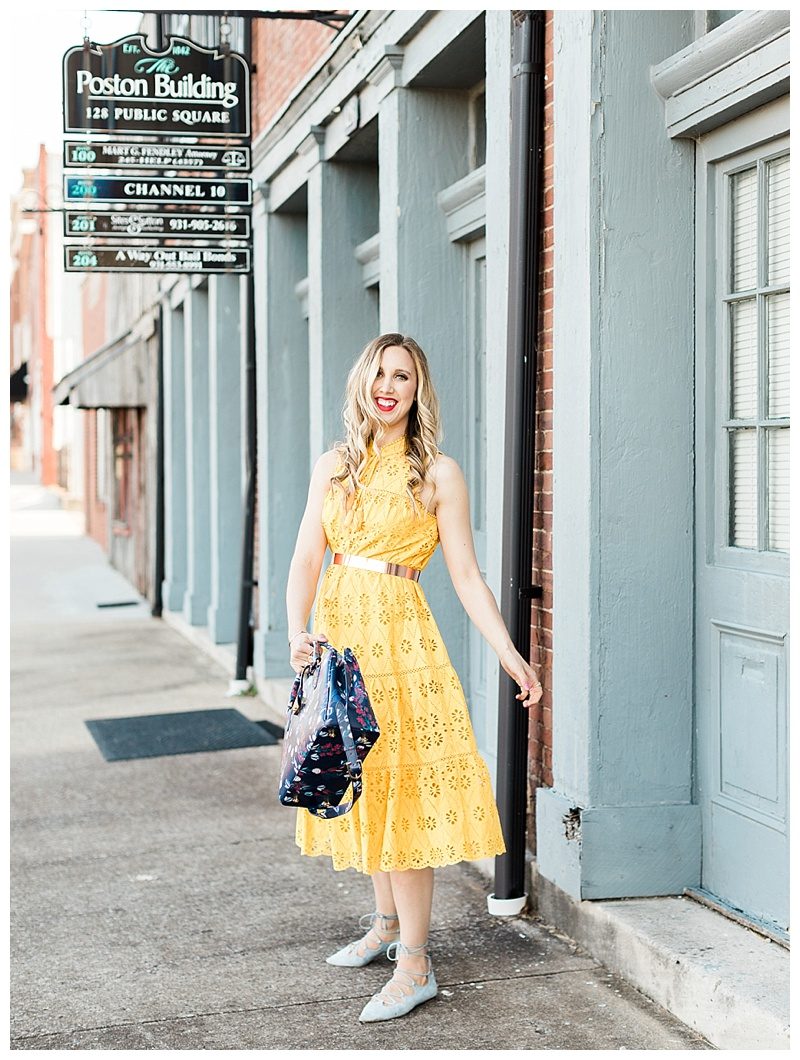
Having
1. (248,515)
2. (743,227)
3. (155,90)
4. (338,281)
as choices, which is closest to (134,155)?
(155,90)

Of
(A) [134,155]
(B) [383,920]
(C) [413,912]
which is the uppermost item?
(A) [134,155]

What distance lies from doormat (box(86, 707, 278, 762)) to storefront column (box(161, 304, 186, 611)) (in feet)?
18.3

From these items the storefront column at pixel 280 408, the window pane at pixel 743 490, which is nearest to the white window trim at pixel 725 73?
the window pane at pixel 743 490

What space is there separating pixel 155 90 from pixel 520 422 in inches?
143

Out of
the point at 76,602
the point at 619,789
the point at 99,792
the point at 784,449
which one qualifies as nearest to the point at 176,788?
the point at 99,792

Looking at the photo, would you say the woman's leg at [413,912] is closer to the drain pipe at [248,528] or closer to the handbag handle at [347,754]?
the handbag handle at [347,754]

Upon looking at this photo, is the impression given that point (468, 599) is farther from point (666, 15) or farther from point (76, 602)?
point (76, 602)

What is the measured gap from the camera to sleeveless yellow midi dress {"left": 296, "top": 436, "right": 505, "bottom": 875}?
154 inches

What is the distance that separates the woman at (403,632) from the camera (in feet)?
12.9

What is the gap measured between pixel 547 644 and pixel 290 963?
1379mm

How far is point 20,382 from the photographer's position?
57.6 meters

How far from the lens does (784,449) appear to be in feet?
13.3

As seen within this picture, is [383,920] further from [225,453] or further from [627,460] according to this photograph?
[225,453]

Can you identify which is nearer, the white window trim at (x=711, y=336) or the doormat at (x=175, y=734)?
the white window trim at (x=711, y=336)
